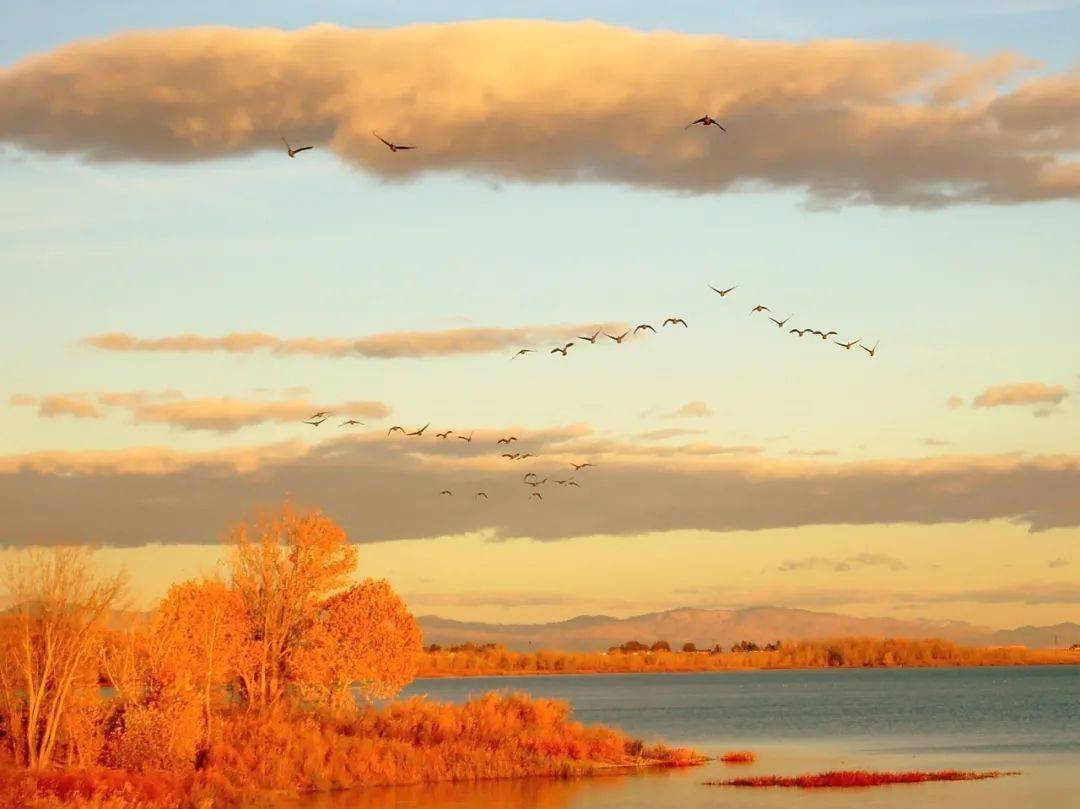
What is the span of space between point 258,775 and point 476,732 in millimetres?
11583

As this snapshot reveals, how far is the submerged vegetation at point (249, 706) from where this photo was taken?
51719 millimetres

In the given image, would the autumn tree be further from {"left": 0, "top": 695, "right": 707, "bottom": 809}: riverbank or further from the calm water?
the calm water

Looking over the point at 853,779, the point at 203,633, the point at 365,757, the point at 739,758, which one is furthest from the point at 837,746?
the point at 203,633

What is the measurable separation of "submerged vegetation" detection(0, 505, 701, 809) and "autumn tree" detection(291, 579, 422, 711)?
0.06 meters

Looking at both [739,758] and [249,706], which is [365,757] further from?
[739,758]

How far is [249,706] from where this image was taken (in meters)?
64.9

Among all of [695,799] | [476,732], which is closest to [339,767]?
[476,732]

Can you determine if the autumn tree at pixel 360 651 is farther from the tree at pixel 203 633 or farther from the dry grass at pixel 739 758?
the dry grass at pixel 739 758

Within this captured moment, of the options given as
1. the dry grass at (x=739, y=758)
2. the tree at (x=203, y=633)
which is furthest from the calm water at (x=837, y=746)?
the tree at (x=203, y=633)

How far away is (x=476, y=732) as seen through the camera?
63031 millimetres

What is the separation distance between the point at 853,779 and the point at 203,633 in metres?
26.6

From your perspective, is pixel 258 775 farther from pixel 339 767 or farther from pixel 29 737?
pixel 29 737

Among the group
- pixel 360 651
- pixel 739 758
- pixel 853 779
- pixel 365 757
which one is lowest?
pixel 853 779

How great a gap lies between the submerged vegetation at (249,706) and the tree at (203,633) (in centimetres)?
9
